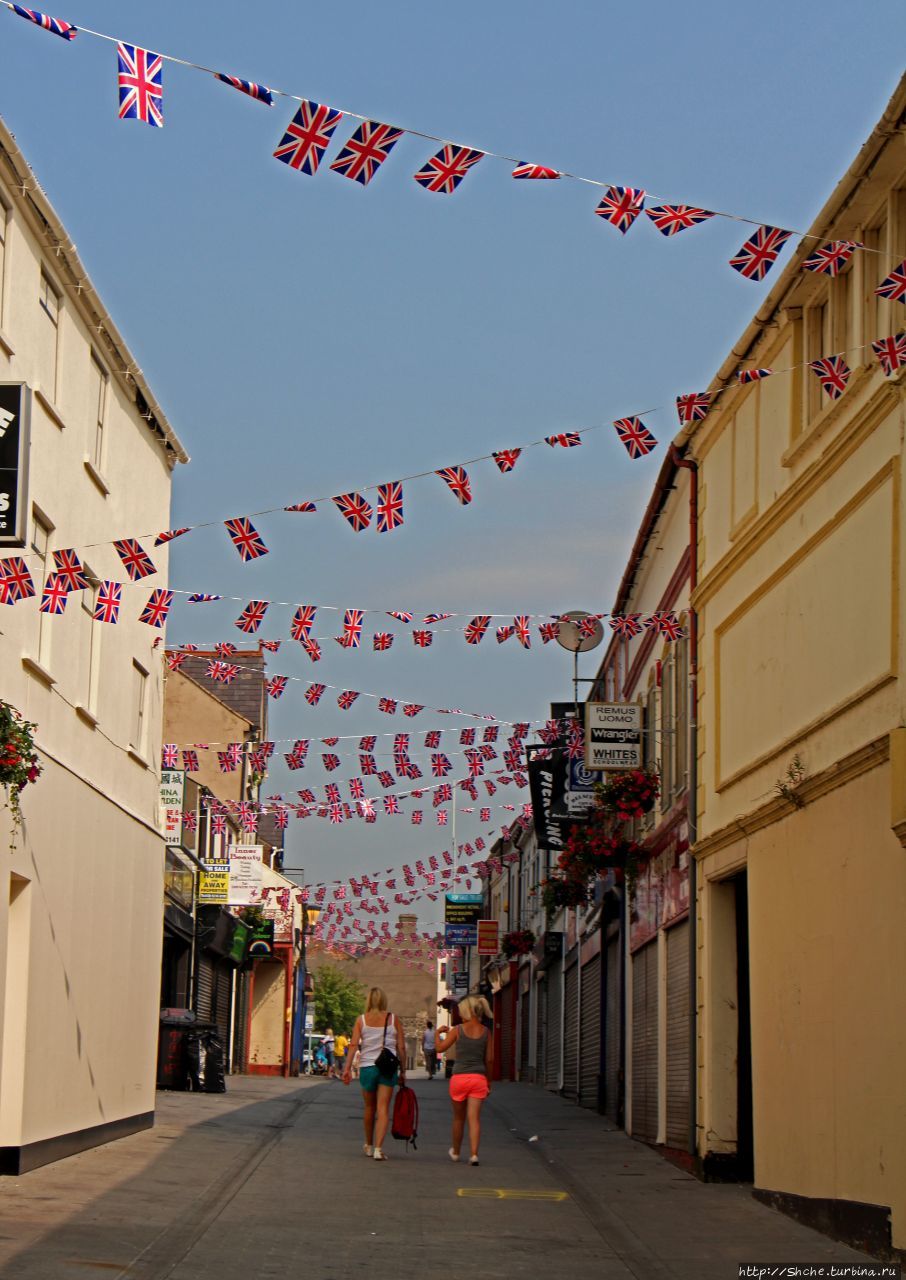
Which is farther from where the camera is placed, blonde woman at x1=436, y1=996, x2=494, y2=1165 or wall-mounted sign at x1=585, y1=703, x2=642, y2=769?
wall-mounted sign at x1=585, y1=703, x2=642, y2=769

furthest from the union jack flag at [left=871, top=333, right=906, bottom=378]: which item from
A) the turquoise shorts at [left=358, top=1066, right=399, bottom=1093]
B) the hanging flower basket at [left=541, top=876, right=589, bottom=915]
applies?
the hanging flower basket at [left=541, top=876, right=589, bottom=915]

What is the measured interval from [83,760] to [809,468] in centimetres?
821

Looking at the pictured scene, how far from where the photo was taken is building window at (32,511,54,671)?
15.8 metres

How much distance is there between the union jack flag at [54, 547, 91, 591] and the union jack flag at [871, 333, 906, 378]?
7056mm

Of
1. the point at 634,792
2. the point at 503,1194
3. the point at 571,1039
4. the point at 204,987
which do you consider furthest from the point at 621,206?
the point at 204,987

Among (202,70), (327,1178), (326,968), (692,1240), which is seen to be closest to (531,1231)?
(692,1240)

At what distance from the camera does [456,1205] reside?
44.0 ft

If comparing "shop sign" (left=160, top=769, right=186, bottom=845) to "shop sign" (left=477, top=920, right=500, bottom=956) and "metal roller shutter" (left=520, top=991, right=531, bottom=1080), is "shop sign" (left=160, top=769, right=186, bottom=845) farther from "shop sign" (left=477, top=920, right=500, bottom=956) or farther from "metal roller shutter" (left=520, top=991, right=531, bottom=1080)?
"shop sign" (left=477, top=920, right=500, bottom=956)

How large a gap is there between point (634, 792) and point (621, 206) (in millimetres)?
11585

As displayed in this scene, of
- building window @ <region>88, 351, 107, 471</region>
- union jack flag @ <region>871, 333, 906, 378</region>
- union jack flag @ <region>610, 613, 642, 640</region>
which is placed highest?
building window @ <region>88, 351, 107, 471</region>

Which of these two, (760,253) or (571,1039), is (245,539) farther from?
(571,1039)

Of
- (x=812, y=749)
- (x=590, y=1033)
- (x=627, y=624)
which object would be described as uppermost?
(x=627, y=624)

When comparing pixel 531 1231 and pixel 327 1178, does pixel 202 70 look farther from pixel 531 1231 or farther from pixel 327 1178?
pixel 327 1178

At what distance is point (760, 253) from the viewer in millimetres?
10266
